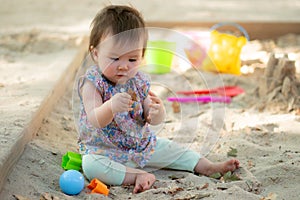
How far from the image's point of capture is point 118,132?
2.19 meters

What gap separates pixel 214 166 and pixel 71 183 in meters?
0.63

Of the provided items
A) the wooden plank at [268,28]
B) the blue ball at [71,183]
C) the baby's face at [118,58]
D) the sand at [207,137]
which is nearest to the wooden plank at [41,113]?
the sand at [207,137]

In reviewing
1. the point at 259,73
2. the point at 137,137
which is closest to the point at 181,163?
the point at 137,137

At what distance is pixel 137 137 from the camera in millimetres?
2207

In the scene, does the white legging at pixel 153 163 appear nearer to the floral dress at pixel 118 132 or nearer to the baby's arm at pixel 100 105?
the floral dress at pixel 118 132

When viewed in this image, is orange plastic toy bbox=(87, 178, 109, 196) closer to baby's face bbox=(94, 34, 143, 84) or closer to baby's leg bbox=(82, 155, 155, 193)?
Result: baby's leg bbox=(82, 155, 155, 193)

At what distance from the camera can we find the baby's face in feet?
6.81

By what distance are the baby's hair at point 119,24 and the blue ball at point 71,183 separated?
0.56 metres

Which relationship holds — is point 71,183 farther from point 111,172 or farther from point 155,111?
point 155,111

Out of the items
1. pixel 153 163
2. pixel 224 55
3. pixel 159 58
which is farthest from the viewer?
pixel 224 55

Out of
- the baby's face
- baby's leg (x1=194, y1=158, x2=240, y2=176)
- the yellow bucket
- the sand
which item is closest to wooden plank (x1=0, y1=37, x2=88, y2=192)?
the sand

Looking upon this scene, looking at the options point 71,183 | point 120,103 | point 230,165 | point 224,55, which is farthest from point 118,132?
point 224,55

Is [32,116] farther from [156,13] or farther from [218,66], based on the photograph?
[156,13]

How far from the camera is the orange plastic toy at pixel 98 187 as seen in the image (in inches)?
77.1
